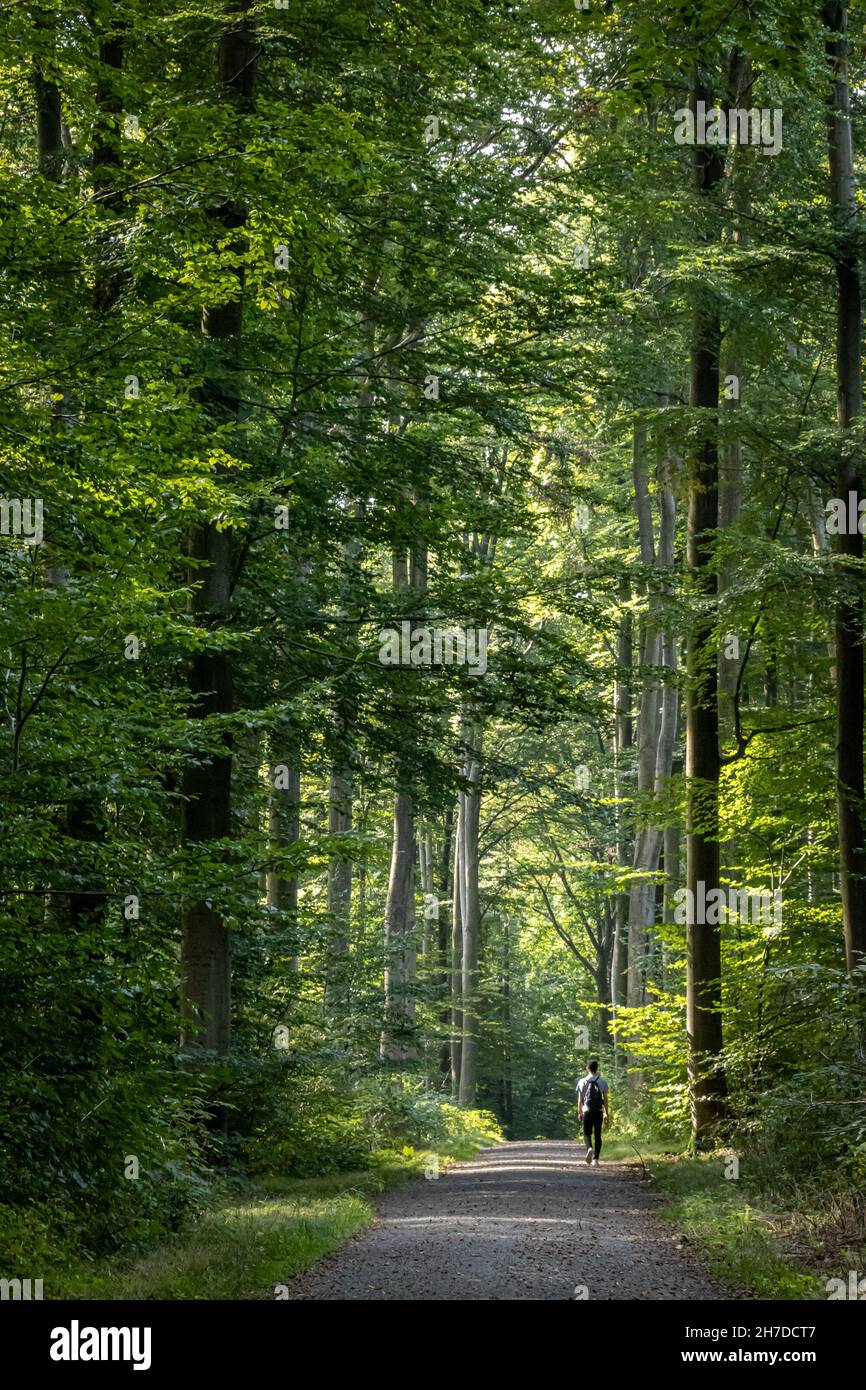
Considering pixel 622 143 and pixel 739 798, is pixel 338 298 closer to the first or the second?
pixel 622 143

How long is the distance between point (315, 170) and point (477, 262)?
4428mm

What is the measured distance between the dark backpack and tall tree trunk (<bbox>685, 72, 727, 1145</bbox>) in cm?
381

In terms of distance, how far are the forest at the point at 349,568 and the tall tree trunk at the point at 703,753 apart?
65 mm

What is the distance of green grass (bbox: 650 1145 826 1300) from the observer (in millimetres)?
8377

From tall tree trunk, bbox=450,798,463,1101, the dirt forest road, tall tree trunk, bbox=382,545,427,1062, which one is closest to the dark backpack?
the dirt forest road

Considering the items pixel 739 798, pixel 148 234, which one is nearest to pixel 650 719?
pixel 739 798

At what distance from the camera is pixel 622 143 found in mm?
14438

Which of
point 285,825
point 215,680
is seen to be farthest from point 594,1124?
point 215,680

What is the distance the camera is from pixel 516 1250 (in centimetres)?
1042

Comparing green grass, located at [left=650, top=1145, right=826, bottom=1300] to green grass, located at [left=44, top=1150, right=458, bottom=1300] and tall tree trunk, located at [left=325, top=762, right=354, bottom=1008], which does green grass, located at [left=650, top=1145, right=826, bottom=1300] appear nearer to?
green grass, located at [left=44, top=1150, right=458, bottom=1300]

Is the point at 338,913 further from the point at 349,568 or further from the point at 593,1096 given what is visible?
the point at 349,568

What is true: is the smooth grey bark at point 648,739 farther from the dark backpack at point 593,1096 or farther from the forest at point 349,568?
the forest at point 349,568

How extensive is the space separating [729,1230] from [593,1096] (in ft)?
30.9

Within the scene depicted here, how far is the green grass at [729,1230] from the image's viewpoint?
8.38 meters
